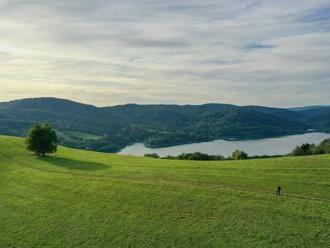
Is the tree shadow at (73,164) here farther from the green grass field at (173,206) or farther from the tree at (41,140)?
the green grass field at (173,206)

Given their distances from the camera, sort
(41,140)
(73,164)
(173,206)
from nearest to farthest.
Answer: (173,206) < (73,164) < (41,140)

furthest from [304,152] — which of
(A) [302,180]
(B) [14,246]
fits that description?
(B) [14,246]

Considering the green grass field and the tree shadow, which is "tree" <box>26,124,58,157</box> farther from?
the green grass field

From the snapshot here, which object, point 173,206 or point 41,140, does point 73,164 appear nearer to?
point 41,140

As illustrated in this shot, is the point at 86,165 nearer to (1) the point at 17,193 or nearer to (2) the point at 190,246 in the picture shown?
(1) the point at 17,193

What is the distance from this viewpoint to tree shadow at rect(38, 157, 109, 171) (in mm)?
Result: 65562

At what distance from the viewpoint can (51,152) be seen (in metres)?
80.8

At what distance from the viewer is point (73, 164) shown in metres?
70.3

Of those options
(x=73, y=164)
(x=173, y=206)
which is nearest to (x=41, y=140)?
(x=73, y=164)

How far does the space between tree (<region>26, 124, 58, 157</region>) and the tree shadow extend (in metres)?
2.84

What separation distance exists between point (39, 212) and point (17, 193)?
30.3ft

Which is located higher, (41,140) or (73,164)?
(41,140)

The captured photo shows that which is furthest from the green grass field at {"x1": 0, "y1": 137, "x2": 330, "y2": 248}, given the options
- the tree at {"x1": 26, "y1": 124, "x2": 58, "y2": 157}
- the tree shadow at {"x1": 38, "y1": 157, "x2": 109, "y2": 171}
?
the tree at {"x1": 26, "y1": 124, "x2": 58, "y2": 157}

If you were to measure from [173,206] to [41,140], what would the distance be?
147 feet
